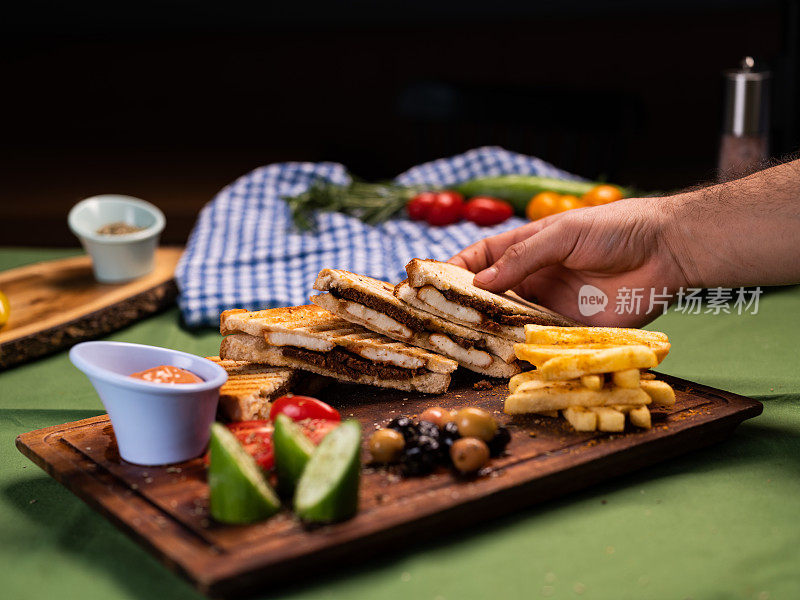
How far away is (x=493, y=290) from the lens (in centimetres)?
250

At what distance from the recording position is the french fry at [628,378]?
1.89 m

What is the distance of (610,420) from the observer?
188cm

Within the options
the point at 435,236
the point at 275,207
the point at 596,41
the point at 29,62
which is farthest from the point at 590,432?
the point at 29,62

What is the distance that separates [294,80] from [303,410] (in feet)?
20.6

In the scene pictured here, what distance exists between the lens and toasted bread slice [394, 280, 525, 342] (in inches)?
92.1

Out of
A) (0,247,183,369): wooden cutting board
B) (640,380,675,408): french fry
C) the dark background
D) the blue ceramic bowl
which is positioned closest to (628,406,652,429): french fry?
(640,380,675,408): french fry

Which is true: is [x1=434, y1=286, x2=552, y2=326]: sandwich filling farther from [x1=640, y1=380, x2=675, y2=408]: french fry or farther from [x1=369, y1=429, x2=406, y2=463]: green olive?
[x1=369, y1=429, x2=406, y2=463]: green olive

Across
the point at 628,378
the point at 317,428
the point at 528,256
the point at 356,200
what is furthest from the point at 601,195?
the point at 317,428

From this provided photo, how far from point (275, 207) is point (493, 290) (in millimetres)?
2136

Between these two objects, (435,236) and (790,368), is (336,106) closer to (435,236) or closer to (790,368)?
(435,236)

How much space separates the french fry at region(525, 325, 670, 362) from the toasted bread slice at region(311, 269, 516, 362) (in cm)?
22

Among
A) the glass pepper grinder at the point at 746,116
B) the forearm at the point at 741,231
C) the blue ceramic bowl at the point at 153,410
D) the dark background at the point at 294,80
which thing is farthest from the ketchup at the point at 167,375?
the dark background at the point at 294,80

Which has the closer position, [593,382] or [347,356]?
[593,382]

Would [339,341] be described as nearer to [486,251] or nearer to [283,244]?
[486,251]
